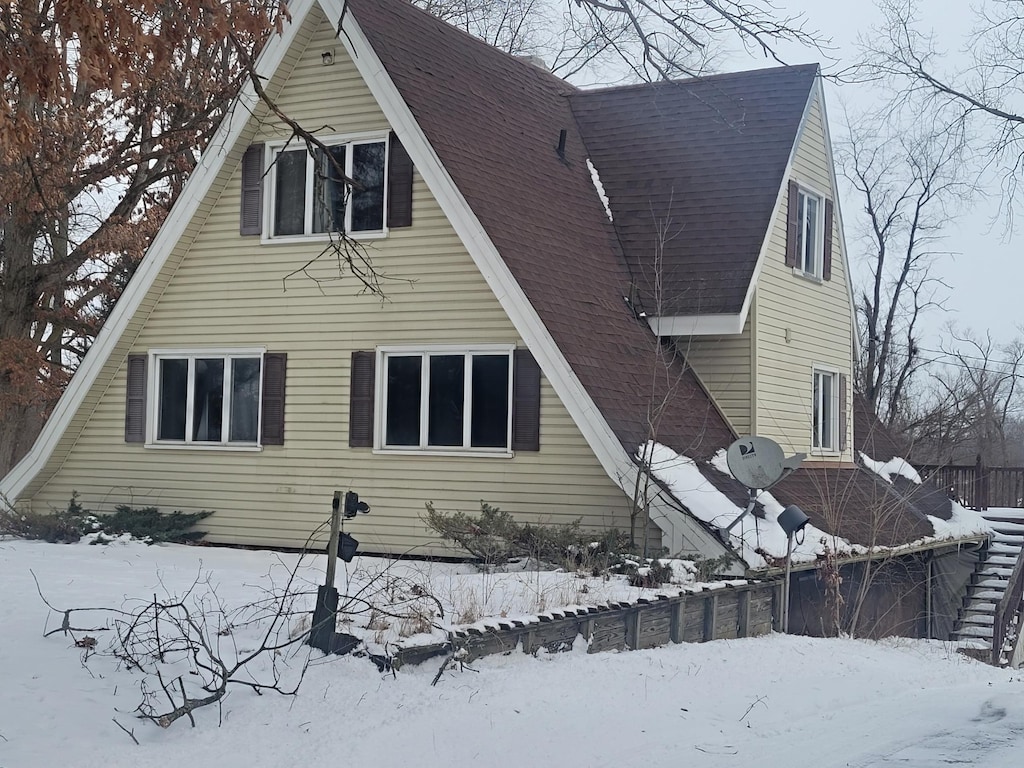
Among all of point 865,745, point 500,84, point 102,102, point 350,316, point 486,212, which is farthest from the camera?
point 102,102

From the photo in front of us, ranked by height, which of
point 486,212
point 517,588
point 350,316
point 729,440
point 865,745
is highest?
point 486,212

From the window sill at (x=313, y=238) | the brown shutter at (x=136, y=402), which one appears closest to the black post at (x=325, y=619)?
the window sill at (x=313, y=238)

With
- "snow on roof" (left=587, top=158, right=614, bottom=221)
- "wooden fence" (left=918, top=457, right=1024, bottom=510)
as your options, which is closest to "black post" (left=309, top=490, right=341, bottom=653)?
"snow on roof" (left=587, top=158, right=614, bottom=221)

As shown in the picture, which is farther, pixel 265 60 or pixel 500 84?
pixel 500 84

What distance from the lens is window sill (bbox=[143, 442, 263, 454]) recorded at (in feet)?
54.9

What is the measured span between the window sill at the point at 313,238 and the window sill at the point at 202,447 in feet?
9.41

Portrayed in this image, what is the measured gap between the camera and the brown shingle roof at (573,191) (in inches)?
589

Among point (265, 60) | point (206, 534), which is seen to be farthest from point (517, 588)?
point (265, 60)

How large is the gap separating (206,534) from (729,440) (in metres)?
7.45

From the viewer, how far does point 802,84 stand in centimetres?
1939

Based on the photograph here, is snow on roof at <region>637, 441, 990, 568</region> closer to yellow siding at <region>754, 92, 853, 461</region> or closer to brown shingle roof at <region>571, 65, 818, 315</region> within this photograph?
yellow siding at <region>754, 92, 853, 461</region>

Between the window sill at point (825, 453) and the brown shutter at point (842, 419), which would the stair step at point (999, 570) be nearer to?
the brown shutter at point (842, 419)

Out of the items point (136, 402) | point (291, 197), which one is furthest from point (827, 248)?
point (136, 402)

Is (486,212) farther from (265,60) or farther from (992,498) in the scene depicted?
(992,498)
